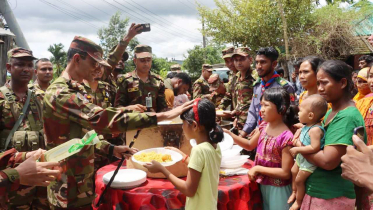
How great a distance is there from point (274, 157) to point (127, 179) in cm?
126

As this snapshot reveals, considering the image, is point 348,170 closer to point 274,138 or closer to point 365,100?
point 274,138

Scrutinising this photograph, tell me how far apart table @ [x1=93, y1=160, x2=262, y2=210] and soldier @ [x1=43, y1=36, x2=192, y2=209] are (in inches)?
8.5


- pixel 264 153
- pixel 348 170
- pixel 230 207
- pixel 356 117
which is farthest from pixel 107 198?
pixel 356 117

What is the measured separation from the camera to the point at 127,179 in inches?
93.0

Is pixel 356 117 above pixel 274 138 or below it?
above

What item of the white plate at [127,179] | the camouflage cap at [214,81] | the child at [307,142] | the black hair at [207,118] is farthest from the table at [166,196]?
the camouflage cap at [214,81]

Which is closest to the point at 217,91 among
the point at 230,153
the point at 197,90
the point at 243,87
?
the point at 197,90

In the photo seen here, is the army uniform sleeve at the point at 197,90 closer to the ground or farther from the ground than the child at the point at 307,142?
farther from the ground

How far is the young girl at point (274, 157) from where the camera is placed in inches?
94.0

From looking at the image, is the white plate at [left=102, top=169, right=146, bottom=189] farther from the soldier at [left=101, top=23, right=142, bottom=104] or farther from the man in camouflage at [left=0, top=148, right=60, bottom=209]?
the soldier at [left=101, top=23, right=142, bottom=104]

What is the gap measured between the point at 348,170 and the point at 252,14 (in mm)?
16972

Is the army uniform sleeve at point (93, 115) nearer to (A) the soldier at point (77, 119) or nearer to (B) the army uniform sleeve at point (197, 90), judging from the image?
(A) the soldier at point (77, 119)

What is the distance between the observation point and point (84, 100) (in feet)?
7.26

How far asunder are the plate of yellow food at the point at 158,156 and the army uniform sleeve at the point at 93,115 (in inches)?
15.7
